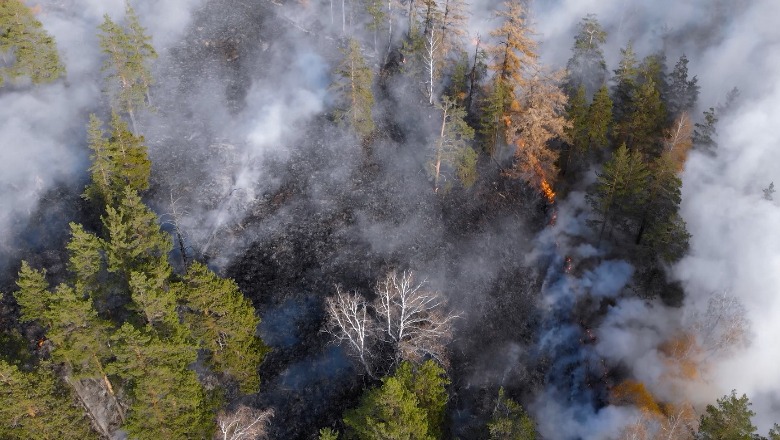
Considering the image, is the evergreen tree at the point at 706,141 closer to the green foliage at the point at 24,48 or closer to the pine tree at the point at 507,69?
the pine tree at the point at 507,69

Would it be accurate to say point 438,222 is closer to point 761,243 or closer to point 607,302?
point 607,302

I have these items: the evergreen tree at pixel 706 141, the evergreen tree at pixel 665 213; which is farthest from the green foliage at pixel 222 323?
the evergreen tree at pixel 706 141

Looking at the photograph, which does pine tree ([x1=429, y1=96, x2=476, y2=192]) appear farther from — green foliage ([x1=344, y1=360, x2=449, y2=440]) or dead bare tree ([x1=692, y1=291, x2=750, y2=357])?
dead bare tree ([x1=692, y1=291, x2=750, y2=357])

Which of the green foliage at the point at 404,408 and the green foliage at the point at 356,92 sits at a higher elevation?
the green foliage at the point at 356,92

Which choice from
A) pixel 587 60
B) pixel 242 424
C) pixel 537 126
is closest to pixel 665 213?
pixel 537 126

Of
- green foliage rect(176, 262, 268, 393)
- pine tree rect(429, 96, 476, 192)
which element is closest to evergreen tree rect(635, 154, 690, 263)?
pine tree rect(429, 96, 476, 192)

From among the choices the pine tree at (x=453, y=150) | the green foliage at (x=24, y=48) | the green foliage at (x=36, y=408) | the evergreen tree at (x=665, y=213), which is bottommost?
the green foliage at (x=36, y=408)
